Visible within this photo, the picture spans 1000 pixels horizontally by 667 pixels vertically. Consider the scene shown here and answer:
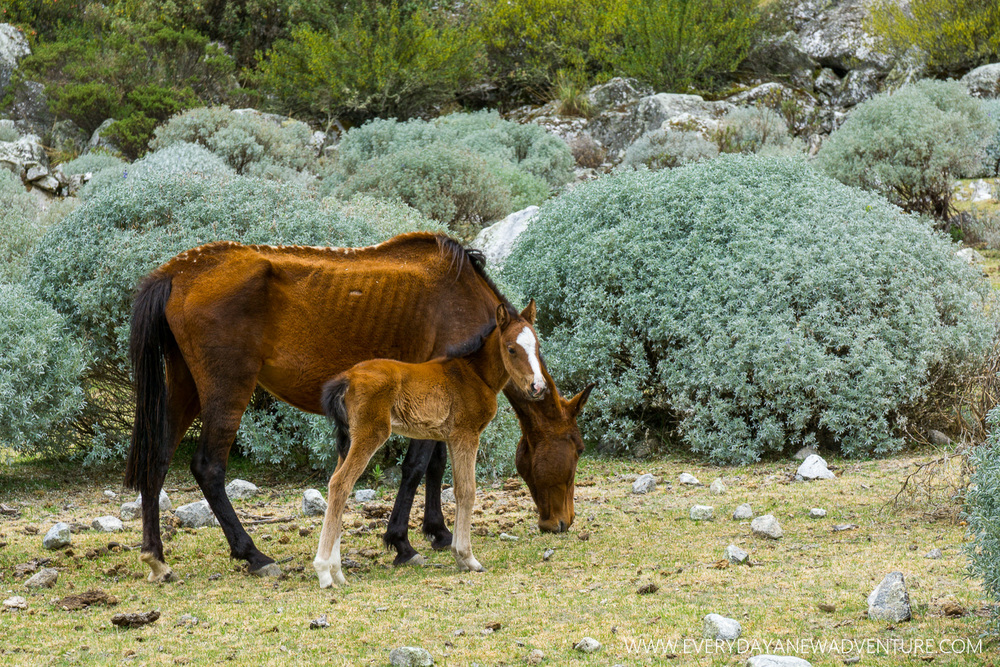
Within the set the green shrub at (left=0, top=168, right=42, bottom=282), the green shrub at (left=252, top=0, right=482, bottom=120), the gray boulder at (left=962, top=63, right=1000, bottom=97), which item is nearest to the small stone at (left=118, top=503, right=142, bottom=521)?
the green shrub at (left=0, top=168, right=42, bottom=282)

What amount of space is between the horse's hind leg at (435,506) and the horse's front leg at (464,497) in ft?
2.61

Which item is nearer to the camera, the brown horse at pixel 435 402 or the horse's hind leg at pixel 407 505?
the brown horse at pixel 435 402

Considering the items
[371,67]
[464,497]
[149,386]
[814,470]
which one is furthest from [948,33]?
[149,386]

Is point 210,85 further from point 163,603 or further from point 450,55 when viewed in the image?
point 163,603

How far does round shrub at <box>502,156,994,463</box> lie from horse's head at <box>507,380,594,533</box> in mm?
2619

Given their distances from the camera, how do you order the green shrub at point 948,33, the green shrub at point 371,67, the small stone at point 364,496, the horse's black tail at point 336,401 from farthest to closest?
the green shrub at point 948,33 → the green shrub at point 371,67 → the small stone at point 364,496 → the horse's black tail at point 336,401

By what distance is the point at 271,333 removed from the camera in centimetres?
573

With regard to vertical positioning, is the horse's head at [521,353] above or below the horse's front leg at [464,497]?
above

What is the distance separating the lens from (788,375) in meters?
8.13

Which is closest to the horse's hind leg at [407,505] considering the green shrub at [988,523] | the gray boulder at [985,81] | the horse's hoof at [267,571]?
the horse's hoof at [267,571]

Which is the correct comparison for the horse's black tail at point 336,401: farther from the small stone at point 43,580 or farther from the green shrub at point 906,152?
the green shrub at point 906,152

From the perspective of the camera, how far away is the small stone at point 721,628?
3.91 m

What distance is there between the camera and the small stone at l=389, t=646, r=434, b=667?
3.79 metres

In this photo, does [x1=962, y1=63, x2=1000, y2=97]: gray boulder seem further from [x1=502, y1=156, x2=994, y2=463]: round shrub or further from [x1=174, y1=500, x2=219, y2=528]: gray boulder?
[x1=174, y1=500, x2=219, y2=528]: gray boulder
